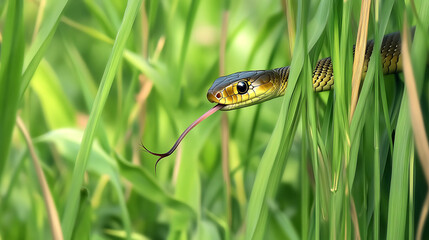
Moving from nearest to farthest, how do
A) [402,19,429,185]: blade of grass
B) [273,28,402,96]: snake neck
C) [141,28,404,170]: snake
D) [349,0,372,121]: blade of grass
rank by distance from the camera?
[402,19,429,185]: blade of grass < [349,0,372,121]: blade of grass < [273,28,402,96]: snake neck < [141,28,404,170]: snake

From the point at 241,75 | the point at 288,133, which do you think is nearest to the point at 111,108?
the point at 241,75

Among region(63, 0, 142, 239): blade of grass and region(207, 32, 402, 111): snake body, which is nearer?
region(63, 0, 142, 239): blade of grass

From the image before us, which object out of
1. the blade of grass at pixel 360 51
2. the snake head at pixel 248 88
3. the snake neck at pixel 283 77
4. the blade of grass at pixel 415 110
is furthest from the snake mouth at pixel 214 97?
the blade of grass at pixel 415 110

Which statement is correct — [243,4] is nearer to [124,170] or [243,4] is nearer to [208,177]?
[208,177]

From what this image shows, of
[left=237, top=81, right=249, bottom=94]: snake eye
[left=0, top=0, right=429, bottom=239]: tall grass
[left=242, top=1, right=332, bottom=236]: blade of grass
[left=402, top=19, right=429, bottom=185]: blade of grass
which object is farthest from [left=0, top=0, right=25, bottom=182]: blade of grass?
[left=237, top=81, right=249, bottom=94]: snake eye

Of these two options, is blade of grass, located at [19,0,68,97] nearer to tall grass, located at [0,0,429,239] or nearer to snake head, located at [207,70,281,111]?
tall grass, located at [0,0,429,239]

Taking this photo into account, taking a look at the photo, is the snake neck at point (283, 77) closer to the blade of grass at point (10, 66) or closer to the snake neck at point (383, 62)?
the snake neck at point (383, 62)

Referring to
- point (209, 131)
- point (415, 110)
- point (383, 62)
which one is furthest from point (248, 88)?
point (415, 110)
